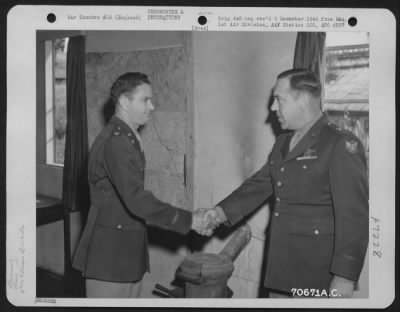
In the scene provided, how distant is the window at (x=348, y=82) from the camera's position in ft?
3.71

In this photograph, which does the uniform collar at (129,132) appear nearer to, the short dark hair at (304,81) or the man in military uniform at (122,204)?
the man in military uniform at (122,204)

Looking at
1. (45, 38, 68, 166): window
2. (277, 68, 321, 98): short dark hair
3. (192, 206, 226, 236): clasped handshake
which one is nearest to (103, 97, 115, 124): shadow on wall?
(45, 38, 68, 166): window

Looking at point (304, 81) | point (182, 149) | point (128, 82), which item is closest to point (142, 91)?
point (128, 82)

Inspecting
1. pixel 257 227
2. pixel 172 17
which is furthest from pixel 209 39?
pixel 257 227

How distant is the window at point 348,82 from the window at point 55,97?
0.67m

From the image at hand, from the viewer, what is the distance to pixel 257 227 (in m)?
1.19

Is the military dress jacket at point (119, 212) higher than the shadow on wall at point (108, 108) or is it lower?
lower

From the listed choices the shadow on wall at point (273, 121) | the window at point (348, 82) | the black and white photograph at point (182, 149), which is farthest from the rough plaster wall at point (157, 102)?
the window at point (348, 82)

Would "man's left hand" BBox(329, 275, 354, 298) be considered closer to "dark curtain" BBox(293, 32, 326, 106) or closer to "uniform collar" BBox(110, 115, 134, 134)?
"dark curtain" BBox(293, 32, 326, 106)

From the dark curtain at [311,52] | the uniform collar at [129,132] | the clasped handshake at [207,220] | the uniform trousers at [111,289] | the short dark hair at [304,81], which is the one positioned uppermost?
the dark curtain at [311,52]

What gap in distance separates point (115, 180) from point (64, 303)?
0.34 meters

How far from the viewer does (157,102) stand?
1.15m

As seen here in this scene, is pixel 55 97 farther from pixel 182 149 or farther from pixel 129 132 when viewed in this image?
pixel 182 149

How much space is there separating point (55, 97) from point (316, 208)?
2.35 ft
